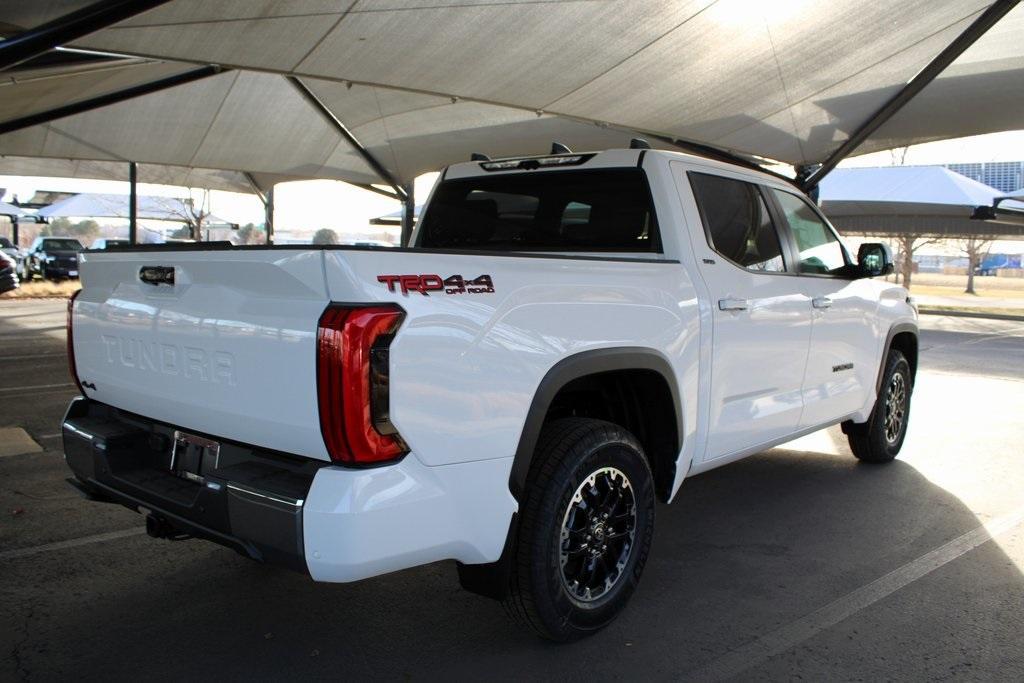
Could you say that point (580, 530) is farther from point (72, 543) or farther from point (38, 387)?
point (38, 387)

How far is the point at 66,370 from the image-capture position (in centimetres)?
1001

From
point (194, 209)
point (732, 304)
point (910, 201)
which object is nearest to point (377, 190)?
point (910, 201)

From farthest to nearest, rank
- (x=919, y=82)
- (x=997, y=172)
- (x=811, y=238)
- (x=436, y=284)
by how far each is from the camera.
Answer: (x=997, y=172), (x=919, y=82), (x=811, y=238), (x=436, y=284)

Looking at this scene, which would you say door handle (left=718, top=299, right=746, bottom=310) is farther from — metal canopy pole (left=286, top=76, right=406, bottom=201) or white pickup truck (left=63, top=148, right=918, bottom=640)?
metal canopy pole (left=286, top=76, right=406, bottom=201)

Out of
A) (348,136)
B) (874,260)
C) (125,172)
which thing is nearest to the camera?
(874,260)

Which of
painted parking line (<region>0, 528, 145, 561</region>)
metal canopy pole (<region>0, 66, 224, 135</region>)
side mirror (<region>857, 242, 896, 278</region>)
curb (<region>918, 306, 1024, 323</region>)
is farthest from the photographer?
curb (<region>918, 306, 1024, 323</region>)

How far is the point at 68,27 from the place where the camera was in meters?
7.60

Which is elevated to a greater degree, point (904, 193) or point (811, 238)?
point (904, 193)

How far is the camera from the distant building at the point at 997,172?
43069 mm

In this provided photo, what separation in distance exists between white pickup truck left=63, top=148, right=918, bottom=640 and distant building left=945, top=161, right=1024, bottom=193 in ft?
146

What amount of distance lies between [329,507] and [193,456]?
33.7 inches

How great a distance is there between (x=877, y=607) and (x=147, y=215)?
129 feet

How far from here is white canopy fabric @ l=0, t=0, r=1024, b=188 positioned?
358 inches

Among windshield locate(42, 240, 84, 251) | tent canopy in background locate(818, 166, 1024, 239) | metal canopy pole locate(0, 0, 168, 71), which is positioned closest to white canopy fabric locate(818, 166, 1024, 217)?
tent canopy in background locate(818, 166, 1024, 239)
